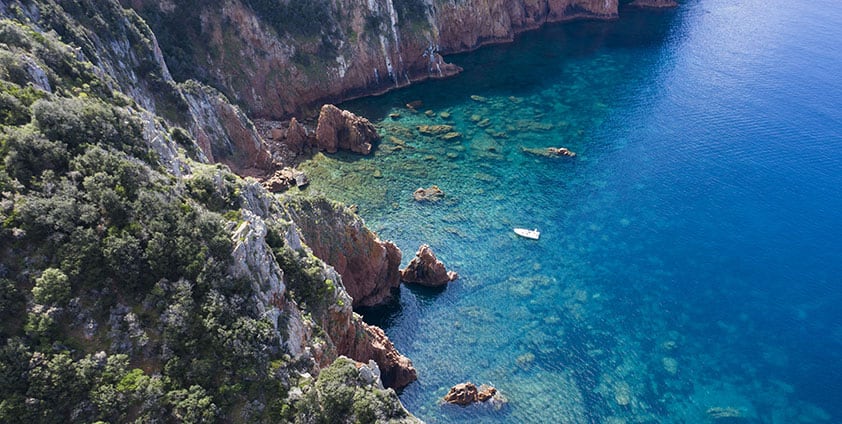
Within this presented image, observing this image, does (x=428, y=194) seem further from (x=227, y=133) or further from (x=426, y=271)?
(x=227, y=133)

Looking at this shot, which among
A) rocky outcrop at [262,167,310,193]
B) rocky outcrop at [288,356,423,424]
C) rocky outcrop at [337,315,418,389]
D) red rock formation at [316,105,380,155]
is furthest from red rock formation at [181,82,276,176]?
rocky outcrop at [288,356,423,424]

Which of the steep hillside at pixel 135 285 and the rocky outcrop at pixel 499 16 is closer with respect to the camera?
the steep hillside at pixel 135 285

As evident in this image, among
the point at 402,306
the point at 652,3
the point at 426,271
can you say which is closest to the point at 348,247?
the point at 402,306

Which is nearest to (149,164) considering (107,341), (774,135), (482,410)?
(107,341)

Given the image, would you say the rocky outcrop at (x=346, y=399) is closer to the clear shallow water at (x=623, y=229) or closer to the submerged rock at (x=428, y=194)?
the clear shallow water at (x=623, y=229)

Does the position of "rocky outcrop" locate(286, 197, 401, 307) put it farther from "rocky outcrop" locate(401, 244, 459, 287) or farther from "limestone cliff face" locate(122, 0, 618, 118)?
"limestone cliff face" locate(122, 0, 618, 118)

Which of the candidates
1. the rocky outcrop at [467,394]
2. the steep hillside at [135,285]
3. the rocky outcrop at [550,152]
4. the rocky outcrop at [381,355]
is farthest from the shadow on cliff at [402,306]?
the rocky outcrop at [550,152]
